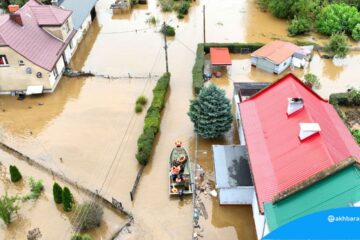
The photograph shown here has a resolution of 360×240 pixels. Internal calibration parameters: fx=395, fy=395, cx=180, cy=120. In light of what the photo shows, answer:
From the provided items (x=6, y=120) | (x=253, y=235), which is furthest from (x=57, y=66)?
(x=253, y=235)

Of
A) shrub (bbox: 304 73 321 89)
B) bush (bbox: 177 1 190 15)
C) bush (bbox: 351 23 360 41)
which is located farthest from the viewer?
bush (bbox: 177 1 190 15)

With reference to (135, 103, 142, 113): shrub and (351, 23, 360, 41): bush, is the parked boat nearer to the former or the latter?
(135, 103, 142, 113): shrub

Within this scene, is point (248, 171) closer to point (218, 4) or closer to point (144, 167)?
point (144, 167)

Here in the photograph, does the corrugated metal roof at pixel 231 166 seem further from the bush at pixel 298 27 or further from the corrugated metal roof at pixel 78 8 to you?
the corrugated metal roof at pixel 78 8

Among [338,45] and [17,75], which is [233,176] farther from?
[338,45]

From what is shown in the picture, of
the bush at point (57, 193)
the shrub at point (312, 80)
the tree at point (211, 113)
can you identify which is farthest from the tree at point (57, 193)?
the shrub at point (312, 80)

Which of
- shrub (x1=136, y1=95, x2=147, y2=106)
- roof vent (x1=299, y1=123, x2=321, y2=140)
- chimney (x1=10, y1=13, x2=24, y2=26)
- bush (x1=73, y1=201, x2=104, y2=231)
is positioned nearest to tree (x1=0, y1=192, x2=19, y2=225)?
bush (x1=73, y1=201, x2=104, y2=231)

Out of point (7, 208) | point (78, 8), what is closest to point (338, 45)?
point (78, 8)

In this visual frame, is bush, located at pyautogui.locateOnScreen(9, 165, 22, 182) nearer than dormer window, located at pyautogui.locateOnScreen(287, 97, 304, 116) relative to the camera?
No
